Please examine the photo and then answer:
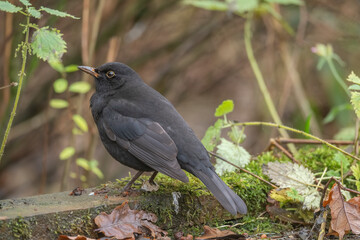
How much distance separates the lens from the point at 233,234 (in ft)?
9.86

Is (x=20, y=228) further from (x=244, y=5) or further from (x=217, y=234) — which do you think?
(x=244, y=5)

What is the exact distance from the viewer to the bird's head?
4.04m

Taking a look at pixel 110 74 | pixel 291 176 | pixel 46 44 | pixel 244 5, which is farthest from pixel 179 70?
pixel 46 44

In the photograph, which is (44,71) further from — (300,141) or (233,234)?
(233,234)

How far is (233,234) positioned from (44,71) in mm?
4895

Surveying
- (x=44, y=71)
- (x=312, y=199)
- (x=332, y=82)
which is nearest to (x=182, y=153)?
(x=312, y=199)

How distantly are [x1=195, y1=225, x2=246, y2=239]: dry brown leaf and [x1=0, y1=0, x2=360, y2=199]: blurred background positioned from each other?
2432 mm

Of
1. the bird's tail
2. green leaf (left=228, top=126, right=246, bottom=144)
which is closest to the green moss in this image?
the bird's tail

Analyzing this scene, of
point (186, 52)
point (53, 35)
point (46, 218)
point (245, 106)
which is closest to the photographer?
point (46, 218)

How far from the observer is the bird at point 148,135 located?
10.8 ft

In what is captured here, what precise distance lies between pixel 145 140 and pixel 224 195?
72 cm

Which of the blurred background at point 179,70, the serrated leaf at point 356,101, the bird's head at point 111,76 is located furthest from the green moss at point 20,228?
the blurred background at point 179,70

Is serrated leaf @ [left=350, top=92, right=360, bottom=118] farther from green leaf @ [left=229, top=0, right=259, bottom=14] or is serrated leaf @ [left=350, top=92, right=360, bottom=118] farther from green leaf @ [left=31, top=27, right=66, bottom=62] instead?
green leaf @ [left=229, top=0, right=259, bottom=14]

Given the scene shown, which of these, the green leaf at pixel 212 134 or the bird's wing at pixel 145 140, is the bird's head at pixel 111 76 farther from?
the green leaf at pixel 212 134
